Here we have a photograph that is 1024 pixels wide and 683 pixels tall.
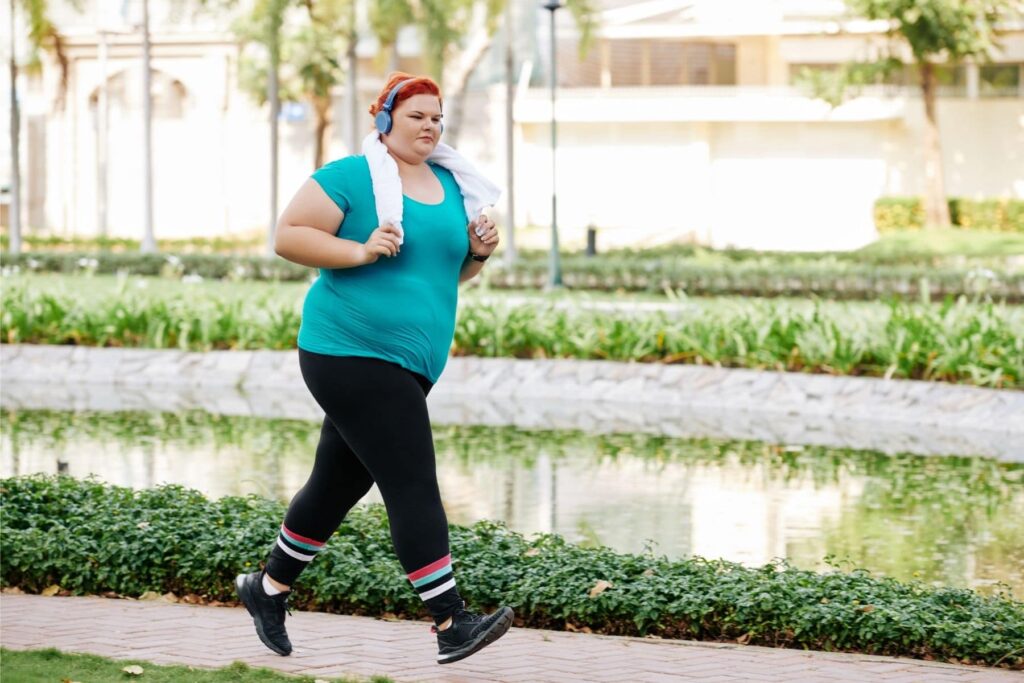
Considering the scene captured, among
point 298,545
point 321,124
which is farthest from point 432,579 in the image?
point 321,124

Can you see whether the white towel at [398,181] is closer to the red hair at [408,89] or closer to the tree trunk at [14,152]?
the red hair at [408,89]

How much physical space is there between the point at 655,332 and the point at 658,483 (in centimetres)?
513

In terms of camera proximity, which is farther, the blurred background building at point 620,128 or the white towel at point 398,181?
the blurred background building at point 620,128

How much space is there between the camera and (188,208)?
160ft

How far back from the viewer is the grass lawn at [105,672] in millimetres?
5113

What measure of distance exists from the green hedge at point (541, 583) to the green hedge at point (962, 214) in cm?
3460

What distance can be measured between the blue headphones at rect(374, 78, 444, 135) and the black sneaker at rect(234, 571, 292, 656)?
5.22ft

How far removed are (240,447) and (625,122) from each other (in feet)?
110

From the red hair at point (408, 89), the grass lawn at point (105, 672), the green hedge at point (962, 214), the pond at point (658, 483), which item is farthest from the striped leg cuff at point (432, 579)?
the green hedge at point (962, 214)

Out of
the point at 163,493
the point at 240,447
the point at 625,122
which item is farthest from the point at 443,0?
the point at 163,493

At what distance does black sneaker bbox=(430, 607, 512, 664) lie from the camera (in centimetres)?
525

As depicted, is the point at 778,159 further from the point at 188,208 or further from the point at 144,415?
the point at 144,415

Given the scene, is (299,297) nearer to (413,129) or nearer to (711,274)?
(711,274)

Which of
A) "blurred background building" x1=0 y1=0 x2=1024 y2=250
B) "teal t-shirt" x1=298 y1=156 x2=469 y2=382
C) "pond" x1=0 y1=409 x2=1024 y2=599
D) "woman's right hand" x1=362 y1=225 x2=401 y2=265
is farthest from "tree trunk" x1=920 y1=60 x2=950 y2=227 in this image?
"woman's right hand" x1=362 y1=225 x2=401 y2=265
